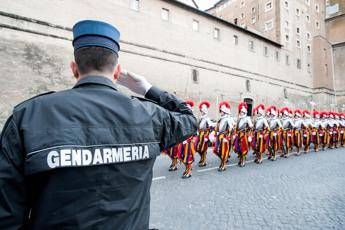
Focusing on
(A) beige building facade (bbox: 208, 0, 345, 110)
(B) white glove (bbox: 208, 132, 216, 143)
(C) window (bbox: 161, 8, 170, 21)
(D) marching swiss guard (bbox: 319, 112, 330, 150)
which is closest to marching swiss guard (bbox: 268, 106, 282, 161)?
(B) white glove (bbox: 208, 132, 216, 143)

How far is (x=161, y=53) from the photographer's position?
77.4 feet

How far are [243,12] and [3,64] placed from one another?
38.4 metres

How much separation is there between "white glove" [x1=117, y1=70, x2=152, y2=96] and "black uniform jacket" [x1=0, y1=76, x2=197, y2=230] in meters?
0.31

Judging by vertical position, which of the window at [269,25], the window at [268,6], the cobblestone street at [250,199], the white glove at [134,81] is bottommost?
the cobblestone street at [250,199]

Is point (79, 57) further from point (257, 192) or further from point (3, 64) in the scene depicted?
point (3, 64)

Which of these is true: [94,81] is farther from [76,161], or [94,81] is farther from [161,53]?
[161,53]

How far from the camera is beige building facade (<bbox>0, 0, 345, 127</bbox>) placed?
16.2 meters

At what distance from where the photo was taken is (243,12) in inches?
1813

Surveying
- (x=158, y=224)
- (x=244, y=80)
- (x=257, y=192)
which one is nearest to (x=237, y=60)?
(x=244, y=80)

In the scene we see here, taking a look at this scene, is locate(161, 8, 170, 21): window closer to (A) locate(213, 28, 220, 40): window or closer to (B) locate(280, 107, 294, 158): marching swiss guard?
(A) locate(213, 28, 220, 40): window

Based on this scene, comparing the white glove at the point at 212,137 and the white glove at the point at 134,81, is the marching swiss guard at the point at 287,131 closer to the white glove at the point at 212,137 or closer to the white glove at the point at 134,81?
the white glove at the point at 212,137

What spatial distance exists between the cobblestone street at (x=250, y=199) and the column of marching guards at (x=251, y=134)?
72 centimetres

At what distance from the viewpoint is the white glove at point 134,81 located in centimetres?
186

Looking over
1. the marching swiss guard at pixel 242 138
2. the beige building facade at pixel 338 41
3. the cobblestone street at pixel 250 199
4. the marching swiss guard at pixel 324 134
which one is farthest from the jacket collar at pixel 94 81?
the beige building facade at pixel 338 41
